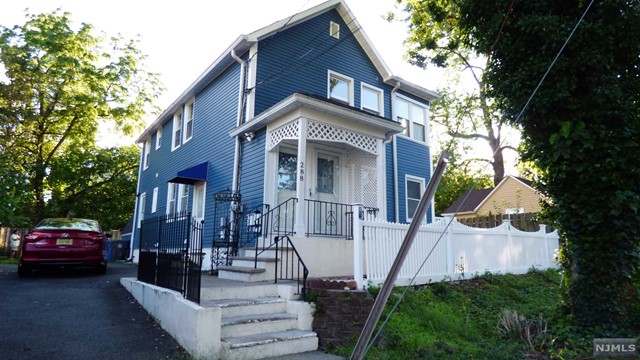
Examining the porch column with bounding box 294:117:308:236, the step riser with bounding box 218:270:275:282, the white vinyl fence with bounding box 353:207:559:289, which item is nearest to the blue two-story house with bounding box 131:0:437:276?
the porch column with bounding box 294:117:308:236

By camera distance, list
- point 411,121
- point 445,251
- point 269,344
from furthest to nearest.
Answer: point 411,121, point 445,251, point 269,344

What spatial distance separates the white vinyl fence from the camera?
647 centimetres

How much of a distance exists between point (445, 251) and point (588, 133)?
369 centimetres

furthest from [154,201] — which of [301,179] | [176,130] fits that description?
[301,179]

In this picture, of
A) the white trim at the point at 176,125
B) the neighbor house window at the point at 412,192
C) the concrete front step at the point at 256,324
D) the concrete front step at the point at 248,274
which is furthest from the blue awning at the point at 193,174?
the concrete front step at the point at 256,324

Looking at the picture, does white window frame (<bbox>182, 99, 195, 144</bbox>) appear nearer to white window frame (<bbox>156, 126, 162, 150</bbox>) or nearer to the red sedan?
white window frame (<bbox>156, 126, 162, 150</bbox>)

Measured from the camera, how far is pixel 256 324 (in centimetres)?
504

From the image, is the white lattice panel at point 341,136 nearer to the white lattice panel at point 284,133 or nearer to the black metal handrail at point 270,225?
the white lattice panel at point 284,133

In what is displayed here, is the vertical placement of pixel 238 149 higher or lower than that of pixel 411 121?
lower

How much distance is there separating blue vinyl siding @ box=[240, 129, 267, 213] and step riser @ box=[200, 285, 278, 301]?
341 centimetres

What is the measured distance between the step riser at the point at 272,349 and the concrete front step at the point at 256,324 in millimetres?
352

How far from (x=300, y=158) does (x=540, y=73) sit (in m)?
4.49

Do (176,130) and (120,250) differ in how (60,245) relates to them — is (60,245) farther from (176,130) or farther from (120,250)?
(120,250)

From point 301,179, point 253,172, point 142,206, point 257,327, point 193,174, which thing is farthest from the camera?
point 142,206
